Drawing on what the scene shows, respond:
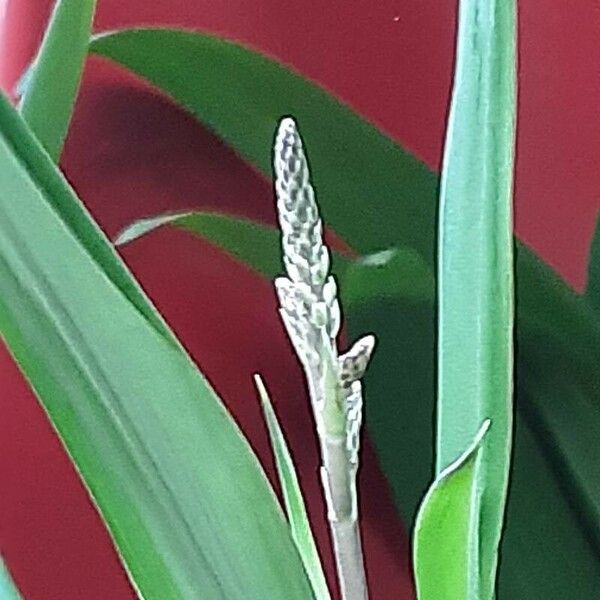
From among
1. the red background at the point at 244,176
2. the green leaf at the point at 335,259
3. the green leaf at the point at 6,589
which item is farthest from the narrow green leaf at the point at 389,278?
the green leaf at the point at 6,589

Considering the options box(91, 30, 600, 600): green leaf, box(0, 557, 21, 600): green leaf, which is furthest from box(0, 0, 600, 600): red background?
box(0, 557, 21, 600): green leaf

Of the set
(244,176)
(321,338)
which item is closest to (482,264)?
(321,338)

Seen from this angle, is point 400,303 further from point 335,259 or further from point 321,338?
point 321,338

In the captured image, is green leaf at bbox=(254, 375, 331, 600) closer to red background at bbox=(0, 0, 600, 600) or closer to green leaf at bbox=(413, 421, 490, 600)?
green leaf at bbox=(413, 421, 490, 600)

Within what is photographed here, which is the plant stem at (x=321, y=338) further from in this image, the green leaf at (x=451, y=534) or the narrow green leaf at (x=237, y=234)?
the narrow green leaf at (x=237, y=234)

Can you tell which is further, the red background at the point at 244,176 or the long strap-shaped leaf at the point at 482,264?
the red background at the point at 244,176

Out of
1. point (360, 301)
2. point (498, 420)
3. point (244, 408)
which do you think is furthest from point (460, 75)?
point (244, 408)
